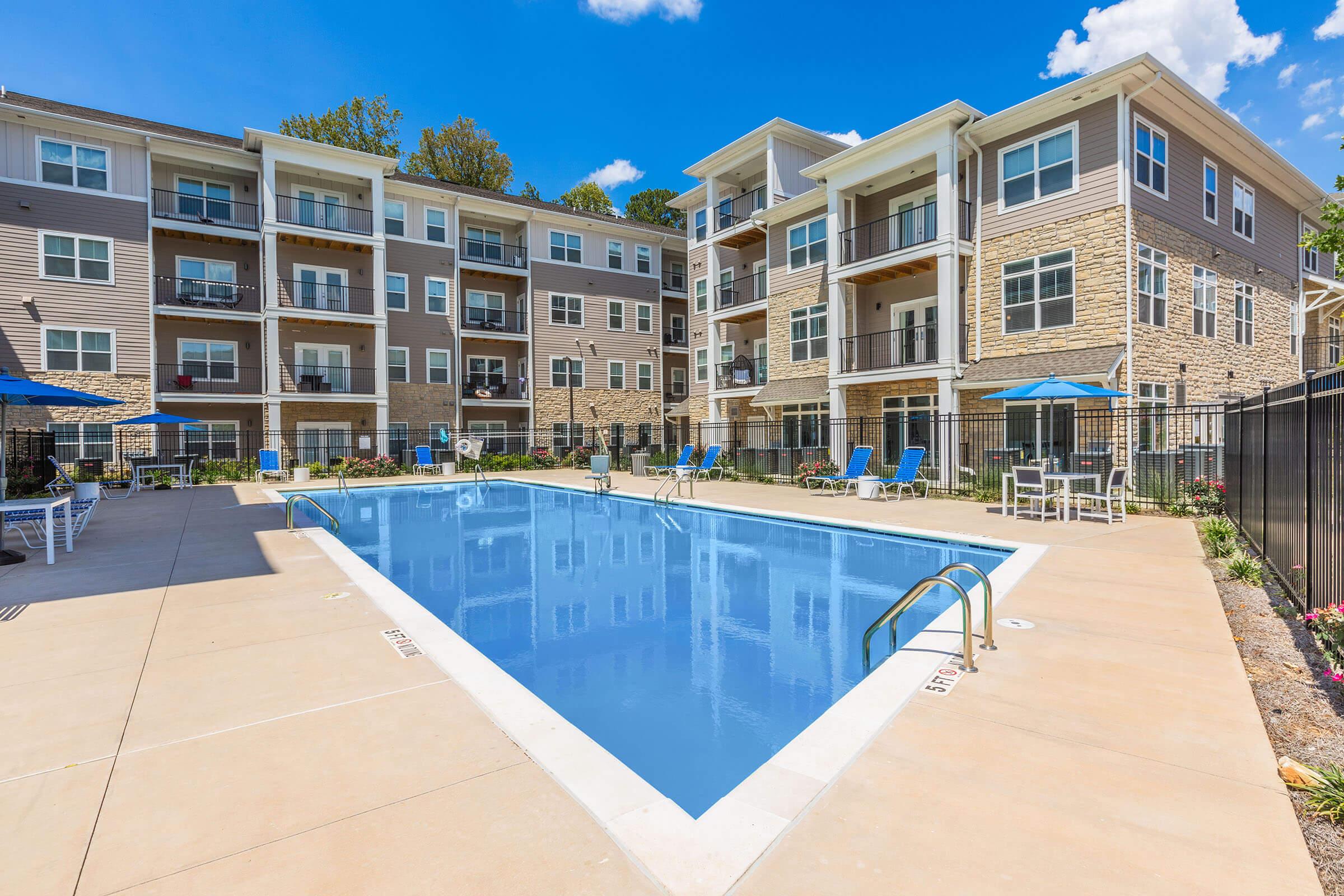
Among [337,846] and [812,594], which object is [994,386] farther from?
[337,846]

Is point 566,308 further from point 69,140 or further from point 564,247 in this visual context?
point 69,140

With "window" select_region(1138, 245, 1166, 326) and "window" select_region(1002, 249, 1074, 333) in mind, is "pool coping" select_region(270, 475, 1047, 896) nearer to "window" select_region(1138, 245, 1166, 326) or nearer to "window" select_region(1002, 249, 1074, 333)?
"window" select_region(1002, 249, 1074, 333)

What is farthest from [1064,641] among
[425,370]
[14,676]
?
[425,370]

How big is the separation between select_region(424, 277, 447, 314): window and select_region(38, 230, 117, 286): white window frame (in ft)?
32.4

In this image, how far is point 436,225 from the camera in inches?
1053

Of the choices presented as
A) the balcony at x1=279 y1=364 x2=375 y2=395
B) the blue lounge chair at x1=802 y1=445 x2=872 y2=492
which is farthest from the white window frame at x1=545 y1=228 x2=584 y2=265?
the blue lounge chair at x1=802 y1=445 x2=872 y2=492

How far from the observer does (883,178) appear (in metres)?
18.5

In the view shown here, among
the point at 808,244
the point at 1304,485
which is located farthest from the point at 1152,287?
the point at 1304,485

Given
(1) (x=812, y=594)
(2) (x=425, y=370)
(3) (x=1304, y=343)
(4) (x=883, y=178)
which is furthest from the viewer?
(2) (x=425, y=370)

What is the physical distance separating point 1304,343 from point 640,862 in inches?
1189

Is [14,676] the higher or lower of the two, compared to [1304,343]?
lower

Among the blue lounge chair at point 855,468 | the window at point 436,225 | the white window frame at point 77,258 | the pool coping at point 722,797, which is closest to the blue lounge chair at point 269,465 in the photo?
the white window frame at point 77,258

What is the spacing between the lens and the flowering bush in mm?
11102

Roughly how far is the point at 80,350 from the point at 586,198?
1108 inches
